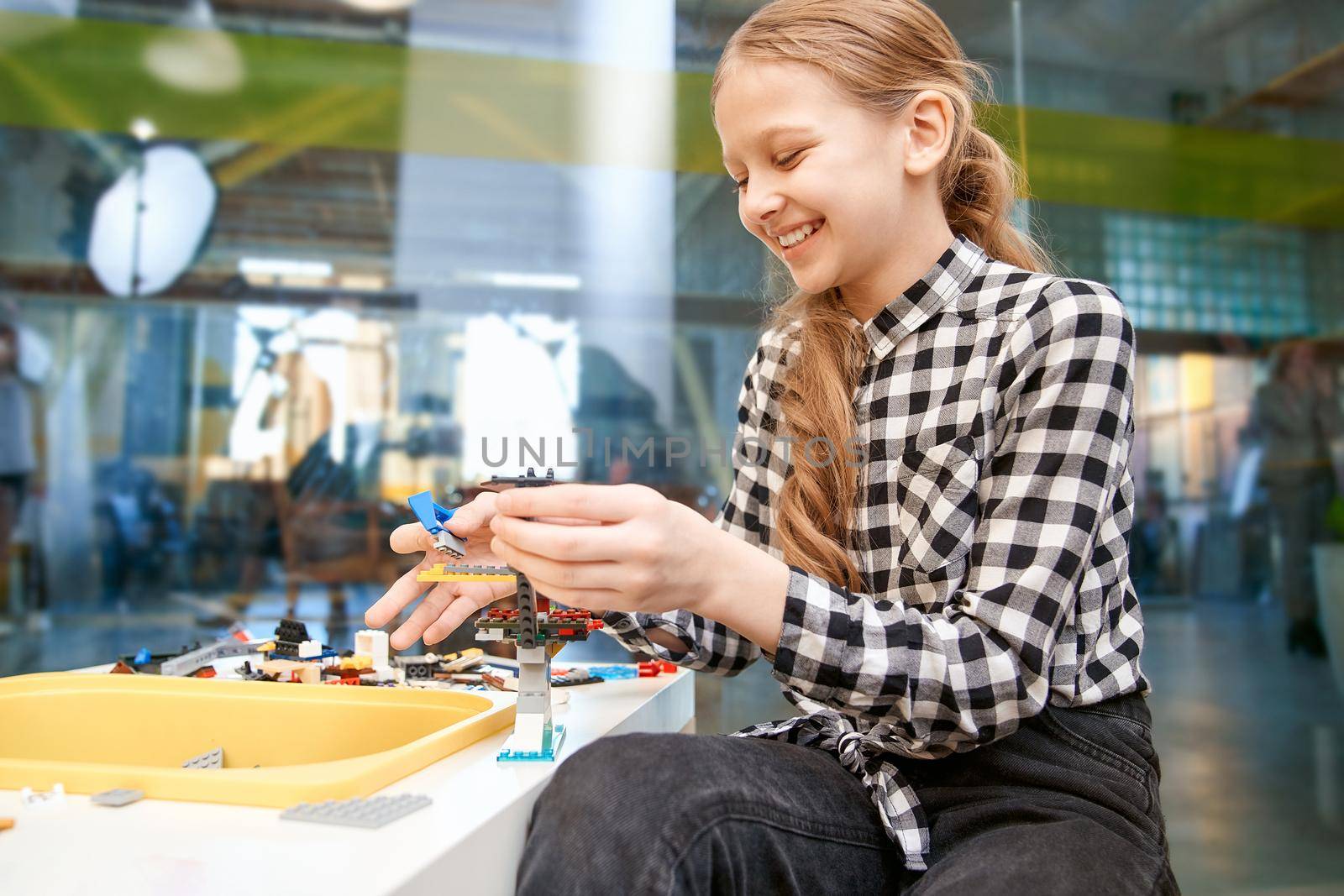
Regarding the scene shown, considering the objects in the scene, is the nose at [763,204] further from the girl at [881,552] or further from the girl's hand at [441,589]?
the girl's hand at [441,589]

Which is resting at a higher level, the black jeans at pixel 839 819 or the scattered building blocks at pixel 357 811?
the scattered building blocks at pixel 357 811

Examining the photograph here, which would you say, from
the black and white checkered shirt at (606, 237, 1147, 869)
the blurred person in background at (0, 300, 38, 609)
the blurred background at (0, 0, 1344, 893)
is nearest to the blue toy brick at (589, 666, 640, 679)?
the black and white checkered shirt at (606, 237, 1147, 869)

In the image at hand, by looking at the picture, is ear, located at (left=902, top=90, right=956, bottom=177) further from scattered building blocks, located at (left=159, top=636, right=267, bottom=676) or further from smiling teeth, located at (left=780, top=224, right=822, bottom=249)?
scattered building blocks, located at (left=159, top=636, right=267, bottom=676)

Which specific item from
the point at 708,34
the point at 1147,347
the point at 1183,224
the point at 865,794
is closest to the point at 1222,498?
the point at 1147,347

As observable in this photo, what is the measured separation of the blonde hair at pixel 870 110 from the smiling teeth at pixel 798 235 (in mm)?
96

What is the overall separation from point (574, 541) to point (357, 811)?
18 cm

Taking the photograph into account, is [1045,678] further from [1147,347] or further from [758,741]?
[1147,347]

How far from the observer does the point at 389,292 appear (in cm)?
237

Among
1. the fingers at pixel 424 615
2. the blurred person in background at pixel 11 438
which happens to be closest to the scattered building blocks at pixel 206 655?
the fingers at pixel 424 615

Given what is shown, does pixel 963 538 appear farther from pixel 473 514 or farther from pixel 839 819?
pixel 473 514

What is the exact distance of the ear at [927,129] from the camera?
2.66ft

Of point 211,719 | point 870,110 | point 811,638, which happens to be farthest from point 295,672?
point 870,110

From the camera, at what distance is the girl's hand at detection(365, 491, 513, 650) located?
66 cm

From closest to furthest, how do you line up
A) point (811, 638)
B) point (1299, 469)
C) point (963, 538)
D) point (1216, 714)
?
point (811, 638) → point (963, 538) → point (1216, 714) → point (1299, 469)
